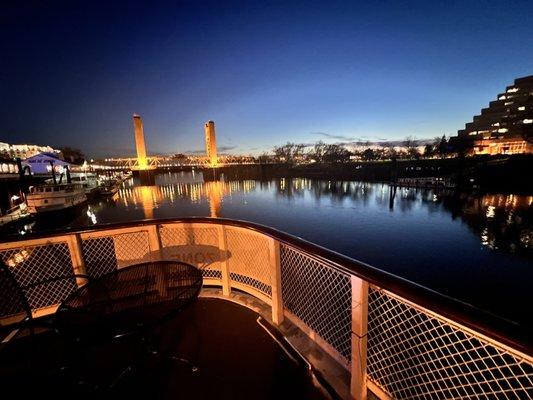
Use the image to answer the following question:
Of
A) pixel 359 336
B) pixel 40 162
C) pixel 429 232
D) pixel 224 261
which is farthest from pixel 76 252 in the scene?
pixel 40 162

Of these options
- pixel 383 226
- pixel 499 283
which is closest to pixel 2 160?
pixel 383 226

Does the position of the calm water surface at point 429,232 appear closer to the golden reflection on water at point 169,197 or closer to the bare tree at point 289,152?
the golden reflection on water at point 169,197

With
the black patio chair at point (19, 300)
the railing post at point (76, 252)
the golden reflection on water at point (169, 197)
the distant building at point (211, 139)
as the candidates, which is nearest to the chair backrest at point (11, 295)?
the black patio chair at point (19, 300)

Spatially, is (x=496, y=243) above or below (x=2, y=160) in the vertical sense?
below

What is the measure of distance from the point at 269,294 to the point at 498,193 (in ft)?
163

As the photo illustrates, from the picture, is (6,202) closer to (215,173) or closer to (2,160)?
(2,160)

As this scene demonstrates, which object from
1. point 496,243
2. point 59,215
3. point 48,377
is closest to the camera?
point 48,377

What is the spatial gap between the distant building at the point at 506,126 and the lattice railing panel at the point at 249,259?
6939cm

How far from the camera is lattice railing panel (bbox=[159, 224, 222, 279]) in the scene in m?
3.46

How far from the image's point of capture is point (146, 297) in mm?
2094

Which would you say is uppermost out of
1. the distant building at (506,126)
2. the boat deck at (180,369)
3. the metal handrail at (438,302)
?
the distant building at (506,126)

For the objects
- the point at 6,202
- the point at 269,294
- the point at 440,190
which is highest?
the point at 269,294

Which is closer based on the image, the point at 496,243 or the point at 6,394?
the point at 6,394

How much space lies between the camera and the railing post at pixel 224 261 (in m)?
3.48
